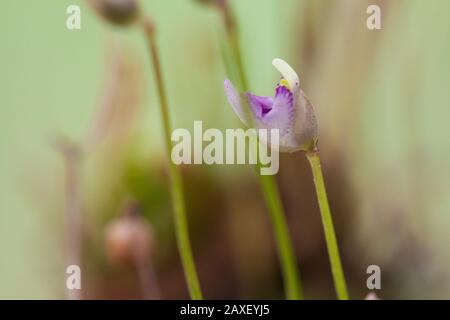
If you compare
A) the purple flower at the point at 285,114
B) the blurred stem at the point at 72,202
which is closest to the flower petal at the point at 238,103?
the purple flower at the point at 285,114

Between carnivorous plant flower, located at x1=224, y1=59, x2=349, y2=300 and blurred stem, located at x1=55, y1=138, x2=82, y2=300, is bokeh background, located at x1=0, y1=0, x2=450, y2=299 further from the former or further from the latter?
carnivorous plant flower, located at x1=224, y1=59, x2=349, y2=300

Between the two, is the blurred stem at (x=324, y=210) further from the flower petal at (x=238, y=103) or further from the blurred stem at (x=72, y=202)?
the blurred stem at (x=72, y=202)

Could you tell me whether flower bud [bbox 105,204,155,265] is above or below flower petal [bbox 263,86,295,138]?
below

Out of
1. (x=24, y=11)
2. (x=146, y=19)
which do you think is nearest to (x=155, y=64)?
(x=146, y=19)

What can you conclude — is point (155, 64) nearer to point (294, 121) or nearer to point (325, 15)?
point (294, 121)

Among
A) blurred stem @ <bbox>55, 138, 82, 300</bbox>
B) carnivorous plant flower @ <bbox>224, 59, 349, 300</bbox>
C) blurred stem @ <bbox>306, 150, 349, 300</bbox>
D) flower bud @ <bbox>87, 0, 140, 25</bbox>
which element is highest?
flower bud @ <bbox>87, 0, 140, 25</bbox>

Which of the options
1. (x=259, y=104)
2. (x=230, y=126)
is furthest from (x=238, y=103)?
(x=230, y=126)

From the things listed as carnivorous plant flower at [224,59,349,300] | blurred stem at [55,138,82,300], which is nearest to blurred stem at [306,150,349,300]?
carnivorous plant flower at [224,59,349,300]
